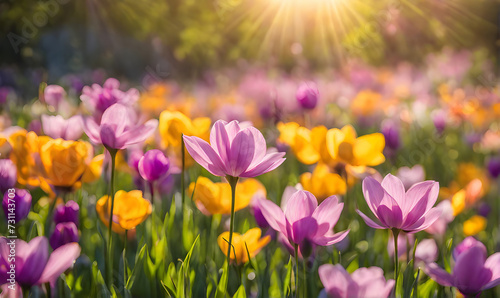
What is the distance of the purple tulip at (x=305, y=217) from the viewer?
0.70 metres

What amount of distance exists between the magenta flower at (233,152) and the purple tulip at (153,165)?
239 millimetres

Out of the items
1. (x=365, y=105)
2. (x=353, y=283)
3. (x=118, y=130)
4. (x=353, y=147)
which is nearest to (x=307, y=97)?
(x=353, y=147)

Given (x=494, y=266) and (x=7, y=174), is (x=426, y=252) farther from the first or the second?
→ (x=7, y=174)

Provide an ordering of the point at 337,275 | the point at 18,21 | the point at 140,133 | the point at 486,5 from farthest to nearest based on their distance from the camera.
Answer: the point at 486,5, the point at 18,21, the point at 140,133, the point at 337,275

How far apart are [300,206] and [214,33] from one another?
192 inches

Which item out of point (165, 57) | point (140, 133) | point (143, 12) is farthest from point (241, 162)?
point (165, 57)

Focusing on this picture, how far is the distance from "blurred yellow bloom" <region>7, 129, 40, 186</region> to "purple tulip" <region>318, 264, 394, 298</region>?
719mm

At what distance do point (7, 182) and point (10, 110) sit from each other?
2.65 metres

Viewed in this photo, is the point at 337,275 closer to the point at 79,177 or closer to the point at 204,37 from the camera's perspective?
the point at 79,177

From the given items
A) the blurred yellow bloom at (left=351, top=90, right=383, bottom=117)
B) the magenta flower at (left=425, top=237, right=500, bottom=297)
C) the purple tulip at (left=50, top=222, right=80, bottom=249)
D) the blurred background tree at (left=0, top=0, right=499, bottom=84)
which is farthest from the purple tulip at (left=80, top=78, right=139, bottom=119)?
the blurred yellow bloom at (left=351, top=90, right=383, bottom=117)

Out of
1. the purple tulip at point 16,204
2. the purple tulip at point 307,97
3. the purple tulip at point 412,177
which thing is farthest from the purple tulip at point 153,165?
the purple tulip at point 307,97

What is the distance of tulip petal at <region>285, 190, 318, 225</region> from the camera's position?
0.70 metres

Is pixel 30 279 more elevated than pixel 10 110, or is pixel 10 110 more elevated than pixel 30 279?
pixel 30 279

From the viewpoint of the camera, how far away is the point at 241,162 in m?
0.74
